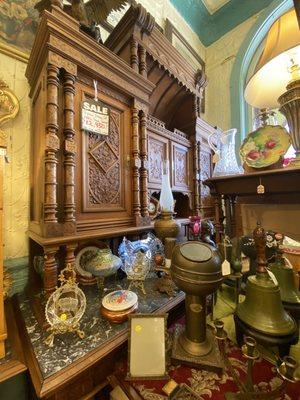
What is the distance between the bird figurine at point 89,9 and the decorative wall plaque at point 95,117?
0.49 meters

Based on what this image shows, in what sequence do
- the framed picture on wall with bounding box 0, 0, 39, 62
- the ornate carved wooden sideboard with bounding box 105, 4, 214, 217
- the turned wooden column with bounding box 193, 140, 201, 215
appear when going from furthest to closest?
the turned wooden column with bounding box 193, 140, 201, 215 < the ornate carved wooden sideboard with bounding box 105, 4, 214, 217 < the framed picture on wall with bounding box 0, 0, 39, 62

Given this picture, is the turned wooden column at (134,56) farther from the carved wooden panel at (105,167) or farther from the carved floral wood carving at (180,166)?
the carved floral wood carving at (180,166)

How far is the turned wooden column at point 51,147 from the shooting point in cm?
94

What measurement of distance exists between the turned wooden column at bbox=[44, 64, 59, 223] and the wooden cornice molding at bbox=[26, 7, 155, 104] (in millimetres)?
101

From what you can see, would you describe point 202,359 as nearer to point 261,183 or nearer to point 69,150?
point 261,183

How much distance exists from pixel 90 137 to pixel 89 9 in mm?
925

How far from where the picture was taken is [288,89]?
1.07 meters

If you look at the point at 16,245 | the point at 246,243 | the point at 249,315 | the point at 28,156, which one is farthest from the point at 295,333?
A: the point at 28,156

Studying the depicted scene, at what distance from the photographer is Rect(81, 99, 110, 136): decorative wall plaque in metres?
1.12

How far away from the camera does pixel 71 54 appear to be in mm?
1033

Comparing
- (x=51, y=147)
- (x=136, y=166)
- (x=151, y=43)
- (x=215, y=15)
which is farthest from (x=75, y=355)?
(x=215, y=15)

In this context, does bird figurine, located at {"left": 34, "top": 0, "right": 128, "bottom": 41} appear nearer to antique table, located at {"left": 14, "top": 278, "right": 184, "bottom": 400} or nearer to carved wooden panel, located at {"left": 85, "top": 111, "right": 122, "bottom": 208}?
carved wooden panel, located at {"left": 85, "top": 111, "right": 122, "bottom": 208}

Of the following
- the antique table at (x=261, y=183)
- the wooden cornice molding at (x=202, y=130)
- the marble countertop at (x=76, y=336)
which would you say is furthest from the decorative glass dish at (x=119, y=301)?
the wooden cornice molding at (x=202, y=130)

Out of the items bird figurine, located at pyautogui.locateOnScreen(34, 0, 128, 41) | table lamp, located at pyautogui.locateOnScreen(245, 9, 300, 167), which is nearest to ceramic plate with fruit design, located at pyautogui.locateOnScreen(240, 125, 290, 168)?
table lamp, located at pyautogui.locateOnScreen(245, 9, 300, 167)
